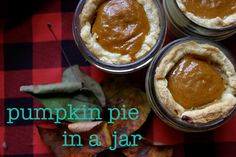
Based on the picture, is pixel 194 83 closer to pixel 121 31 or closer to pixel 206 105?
pixel 206 105

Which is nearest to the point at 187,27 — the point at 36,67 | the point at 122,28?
the point at 122,28

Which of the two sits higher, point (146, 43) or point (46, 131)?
point (146, 43)

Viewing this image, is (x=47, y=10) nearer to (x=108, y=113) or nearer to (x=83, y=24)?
(x=83, y=24)

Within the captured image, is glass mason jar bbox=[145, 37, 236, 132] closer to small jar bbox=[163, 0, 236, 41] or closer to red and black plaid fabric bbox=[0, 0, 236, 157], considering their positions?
small jar bbox=[163, 0, 236, 41]

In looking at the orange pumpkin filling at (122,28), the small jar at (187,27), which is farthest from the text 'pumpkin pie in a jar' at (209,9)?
the orange pumpkin filling at (122,28)

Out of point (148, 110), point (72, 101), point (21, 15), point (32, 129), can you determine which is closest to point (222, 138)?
point (148, 110)

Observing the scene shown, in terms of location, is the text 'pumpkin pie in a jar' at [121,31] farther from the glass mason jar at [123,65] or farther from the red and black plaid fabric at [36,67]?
the red and black plaid fabric at [36,67]
